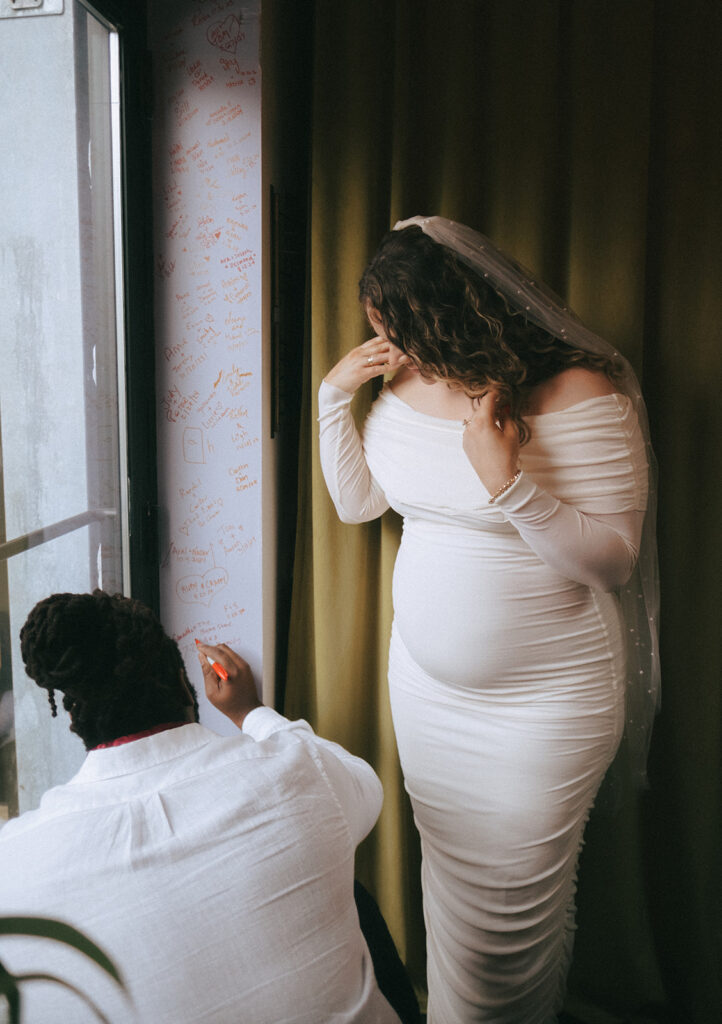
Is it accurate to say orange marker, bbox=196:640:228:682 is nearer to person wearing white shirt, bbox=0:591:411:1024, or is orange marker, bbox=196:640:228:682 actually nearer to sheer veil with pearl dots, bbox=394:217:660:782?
person wearing white shirt, bbox=0:591:411:1024

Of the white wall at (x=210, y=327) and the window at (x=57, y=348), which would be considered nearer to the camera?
the window at (x=57, y=348)

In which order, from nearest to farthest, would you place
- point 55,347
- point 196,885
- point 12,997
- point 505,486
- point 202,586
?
point 12,997
point 196,885
point 505,486
point 55,347
point 202,586

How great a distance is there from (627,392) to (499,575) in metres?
0.40

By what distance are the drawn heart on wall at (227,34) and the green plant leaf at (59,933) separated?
1580 millimetres

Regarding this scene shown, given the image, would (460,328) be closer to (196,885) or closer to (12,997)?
(196,885)

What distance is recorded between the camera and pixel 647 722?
1.58 metres

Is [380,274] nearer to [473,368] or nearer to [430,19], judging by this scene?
[473,368]

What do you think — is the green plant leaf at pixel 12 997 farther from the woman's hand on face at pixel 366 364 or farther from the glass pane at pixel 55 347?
the woman's hand on face at pixel 366 364

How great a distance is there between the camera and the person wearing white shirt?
768 mm

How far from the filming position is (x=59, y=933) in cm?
49

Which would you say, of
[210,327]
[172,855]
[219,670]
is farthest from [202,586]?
[172,855]

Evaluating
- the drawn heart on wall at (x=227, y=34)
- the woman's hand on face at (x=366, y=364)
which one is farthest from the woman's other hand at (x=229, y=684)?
the drawn heart on wall at (x=227, y=34)

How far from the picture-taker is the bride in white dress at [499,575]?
1.35m

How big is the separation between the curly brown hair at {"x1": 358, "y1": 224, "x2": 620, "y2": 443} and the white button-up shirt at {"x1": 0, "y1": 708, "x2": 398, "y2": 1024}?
0.71 meters
